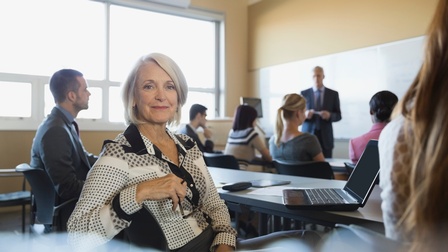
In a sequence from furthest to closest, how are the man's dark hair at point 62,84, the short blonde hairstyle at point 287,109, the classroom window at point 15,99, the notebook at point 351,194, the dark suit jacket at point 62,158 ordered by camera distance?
the classroom window at point 15,99 < the short blonde hairstyle at point 287,109 < the man's dark hair at point 62,84 < the dark suit jacket at point 62,158 < the notebook at point 351,194

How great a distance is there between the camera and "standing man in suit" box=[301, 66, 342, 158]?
4934 mm

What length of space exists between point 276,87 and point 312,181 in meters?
4.81

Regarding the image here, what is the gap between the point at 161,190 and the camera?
4.05 ft

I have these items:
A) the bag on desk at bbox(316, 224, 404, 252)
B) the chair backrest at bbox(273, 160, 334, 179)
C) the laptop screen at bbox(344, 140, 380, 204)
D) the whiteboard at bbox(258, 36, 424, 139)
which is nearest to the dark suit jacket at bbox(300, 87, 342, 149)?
the whiteboard at bbox(258, 36, 424, 139)

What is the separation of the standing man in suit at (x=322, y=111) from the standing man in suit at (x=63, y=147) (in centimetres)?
294

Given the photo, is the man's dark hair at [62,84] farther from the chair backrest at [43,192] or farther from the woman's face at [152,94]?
the woman's face at [152,94]

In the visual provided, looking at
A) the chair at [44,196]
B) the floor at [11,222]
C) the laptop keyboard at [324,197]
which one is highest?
the laptop keyboard at [324,197]

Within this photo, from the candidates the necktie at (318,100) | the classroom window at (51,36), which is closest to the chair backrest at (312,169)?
the necktie at (318,100)

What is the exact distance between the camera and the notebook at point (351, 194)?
4.30 feet

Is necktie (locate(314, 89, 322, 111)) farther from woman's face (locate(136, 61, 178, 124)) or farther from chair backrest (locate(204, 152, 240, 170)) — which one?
woman's face (locate(136, 61, 178, 124))

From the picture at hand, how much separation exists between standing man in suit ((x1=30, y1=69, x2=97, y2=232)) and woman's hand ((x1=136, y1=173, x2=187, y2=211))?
122cm

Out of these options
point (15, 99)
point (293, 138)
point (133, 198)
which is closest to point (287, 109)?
point (293, 138)

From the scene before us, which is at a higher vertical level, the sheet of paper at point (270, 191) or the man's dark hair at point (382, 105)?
the man's dark hair at point (382, 105)

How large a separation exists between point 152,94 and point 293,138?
5.85ft
